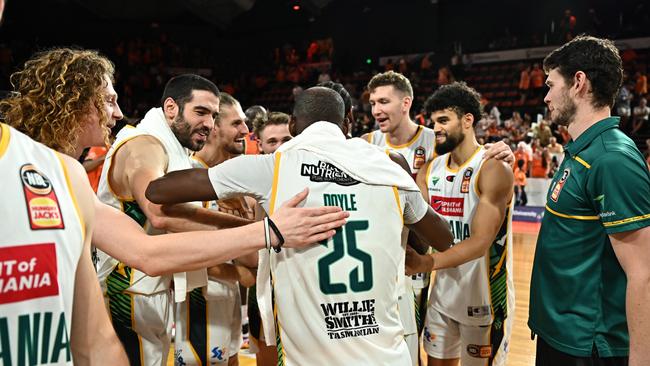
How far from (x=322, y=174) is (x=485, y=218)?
173cm

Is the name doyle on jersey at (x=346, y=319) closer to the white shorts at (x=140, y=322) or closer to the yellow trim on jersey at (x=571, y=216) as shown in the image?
the yellow trim on jersey at (x=571, y=216)

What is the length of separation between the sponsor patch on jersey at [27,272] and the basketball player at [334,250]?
1201 millimetres

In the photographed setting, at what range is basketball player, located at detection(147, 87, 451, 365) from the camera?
8.16 feet

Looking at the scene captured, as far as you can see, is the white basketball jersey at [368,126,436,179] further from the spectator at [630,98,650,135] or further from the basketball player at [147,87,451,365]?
the spectator at [630,98,650,135]

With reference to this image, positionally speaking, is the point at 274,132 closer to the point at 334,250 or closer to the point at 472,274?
the point at 472,274

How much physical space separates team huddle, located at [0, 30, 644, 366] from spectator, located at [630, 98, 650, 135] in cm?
1275

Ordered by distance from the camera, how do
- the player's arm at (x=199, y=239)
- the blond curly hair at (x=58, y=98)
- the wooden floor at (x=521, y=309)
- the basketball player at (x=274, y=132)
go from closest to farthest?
the player's arm at (x=199, y=239) < the blond curly hair at (x=58, y=98) < the basketball player at (x=274, y=132) < the wooden floor at (x=521, y=309)

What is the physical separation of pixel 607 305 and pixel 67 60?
2563 mm

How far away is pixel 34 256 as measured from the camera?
1.33m

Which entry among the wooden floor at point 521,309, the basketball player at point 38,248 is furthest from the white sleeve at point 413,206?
the wooden floor at point 521,309

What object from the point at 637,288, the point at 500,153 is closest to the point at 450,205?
the point at 500,153

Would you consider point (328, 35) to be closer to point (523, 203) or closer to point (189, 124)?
point (523, 203)

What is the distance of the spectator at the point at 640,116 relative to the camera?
15391mm

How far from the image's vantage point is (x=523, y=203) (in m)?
13.9
